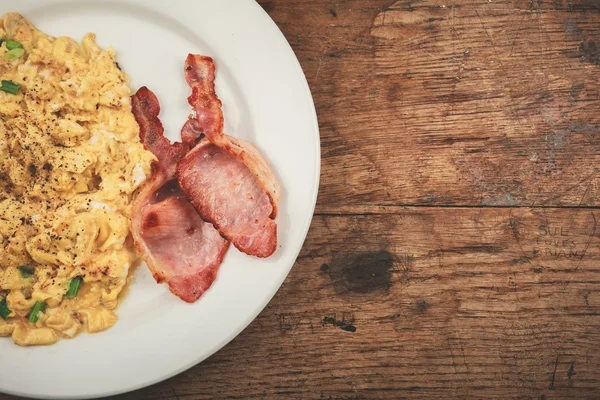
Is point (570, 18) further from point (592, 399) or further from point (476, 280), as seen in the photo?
point (592, 399)

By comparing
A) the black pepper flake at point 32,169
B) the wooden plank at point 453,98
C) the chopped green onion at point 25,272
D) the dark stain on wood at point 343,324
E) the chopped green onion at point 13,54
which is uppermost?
the wooden plank at point 453,98

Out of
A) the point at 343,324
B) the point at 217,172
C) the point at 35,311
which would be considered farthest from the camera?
the point at 343,324

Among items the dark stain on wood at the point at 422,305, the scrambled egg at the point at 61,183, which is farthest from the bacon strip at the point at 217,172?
the dark stain on wood at the point at 422,305

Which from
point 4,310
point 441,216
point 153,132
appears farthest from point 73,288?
point 441,216

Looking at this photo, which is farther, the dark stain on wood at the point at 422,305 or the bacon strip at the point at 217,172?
the dark stain on wood at the point at 422,305

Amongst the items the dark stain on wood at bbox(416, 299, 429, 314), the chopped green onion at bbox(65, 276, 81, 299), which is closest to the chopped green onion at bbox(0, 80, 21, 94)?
the chopped green onion at bbox(65, 276, 81, 299)

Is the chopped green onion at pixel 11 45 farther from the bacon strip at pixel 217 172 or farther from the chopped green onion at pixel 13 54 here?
the bacon strip at pixel 217 172

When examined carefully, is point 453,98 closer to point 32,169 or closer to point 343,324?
point 343,324
